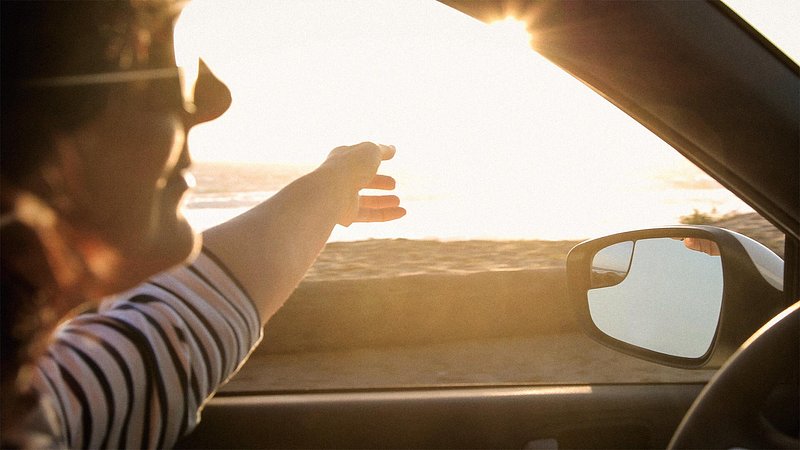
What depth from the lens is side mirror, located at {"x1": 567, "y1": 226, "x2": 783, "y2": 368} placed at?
5.84 feet

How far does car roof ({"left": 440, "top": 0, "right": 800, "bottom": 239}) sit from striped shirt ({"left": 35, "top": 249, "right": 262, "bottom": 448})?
79cm

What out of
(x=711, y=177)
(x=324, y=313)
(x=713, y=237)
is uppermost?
(x=711, y=177)

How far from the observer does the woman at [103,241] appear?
864 mm

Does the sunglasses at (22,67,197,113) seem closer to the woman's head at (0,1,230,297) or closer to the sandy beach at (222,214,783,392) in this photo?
the woman's head at (0,1,230,297)

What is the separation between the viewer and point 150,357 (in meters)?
1.30

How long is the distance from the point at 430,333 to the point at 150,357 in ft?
11.4

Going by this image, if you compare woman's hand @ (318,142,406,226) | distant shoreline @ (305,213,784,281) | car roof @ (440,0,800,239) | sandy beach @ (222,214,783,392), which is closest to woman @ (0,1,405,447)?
woman's hand @ (318,142,406,226)

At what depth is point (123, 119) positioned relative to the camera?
97 cm

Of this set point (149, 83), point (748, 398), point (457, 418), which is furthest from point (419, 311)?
point (149, 83)

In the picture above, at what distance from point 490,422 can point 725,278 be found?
866 millimetres

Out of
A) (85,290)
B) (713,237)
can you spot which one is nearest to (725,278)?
(713,237)

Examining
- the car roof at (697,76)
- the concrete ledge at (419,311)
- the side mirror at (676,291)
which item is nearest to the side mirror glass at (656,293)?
the side mirror at (676,291)

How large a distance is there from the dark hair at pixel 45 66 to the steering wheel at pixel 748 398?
968 millimetres

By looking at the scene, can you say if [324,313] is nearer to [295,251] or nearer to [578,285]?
[578,285]
